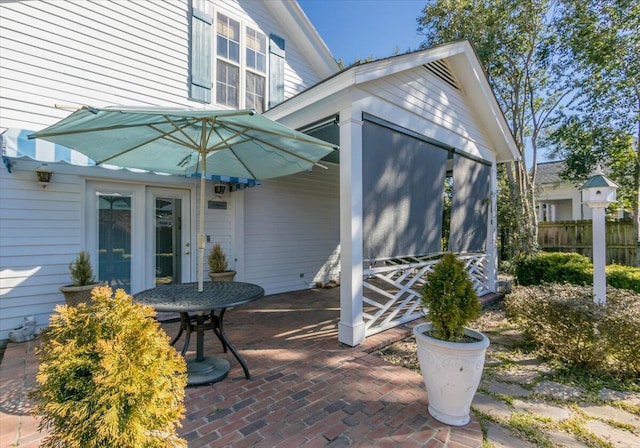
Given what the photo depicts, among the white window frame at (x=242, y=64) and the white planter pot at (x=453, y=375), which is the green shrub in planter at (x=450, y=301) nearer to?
the white planter pot at (x=453, y=375)

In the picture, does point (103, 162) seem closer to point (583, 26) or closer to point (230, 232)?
point (230, 232)

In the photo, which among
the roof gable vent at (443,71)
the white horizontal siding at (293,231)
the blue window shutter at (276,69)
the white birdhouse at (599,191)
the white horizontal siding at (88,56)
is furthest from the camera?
the blue window shutter at (276,69)

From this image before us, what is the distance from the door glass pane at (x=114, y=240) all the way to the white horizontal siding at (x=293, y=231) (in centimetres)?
230

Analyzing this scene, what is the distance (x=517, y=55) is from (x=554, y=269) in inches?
290

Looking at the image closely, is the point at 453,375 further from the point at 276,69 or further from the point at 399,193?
the point at 276,69

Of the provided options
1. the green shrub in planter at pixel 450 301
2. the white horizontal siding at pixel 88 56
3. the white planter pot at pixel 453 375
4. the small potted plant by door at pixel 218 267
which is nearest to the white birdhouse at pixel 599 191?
the green shrub in planter at pixel 450 301

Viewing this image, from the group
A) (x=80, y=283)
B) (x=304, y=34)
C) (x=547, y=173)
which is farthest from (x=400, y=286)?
(x=547, y=173)

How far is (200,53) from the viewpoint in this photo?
20.9 ft

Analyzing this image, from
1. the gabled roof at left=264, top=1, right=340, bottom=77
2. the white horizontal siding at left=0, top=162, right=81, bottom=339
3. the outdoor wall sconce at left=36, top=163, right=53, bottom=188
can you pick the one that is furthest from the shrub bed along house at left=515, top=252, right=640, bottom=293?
the outdoor wall sconce at left=36, top=163, right=53, bottom=188

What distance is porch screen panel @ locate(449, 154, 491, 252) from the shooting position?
6.37 metres

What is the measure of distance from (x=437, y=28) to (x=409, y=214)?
30.7 ft

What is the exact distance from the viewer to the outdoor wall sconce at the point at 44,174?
4625 millimetres

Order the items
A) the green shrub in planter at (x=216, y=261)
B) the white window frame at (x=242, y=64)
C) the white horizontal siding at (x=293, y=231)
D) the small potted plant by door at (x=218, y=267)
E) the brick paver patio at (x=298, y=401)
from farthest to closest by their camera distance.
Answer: the white horizontal siding at (x=293, y=231) → the white window frame at (x=242, y=64) → the green shrub in planter at (x=216, y=261) → the small potted plant by door at (x=218, y=267) → the brick paver patio at (x=298, y=401)

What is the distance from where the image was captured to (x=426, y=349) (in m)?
2.73
